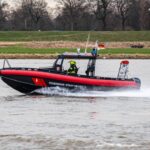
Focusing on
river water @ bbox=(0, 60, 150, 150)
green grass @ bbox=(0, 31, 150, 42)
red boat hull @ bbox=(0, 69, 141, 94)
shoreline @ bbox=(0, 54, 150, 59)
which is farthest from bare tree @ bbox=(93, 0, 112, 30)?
red boat hull @ bbox=(0, 69, 141, 94)

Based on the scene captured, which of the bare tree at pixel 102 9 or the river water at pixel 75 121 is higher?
the bare tree at pixel 102 9

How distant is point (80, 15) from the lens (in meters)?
151

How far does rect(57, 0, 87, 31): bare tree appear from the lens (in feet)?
489

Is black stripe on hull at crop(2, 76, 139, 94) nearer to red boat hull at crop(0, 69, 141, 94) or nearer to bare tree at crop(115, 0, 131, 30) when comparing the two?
red boat hull at crop(0, 69, 141, 94)

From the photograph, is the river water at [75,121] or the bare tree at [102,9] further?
the bare tree at [102,9]

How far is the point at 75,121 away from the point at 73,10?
126 meters

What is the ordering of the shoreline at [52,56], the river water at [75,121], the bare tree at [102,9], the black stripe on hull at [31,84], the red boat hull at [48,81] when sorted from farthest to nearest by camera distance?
the bare tree at [102,9]
the shoreline at [52,56]
the black stripe on hull at [31,84]
the red boat hull at [48,81]
the river water at [75,121]

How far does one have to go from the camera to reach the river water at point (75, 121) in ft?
67.1

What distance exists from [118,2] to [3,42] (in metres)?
44.9

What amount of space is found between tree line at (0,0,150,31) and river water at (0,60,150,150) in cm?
10653

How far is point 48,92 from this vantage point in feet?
114

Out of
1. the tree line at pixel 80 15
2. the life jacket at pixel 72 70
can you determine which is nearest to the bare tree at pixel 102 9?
the tree line at pixel 80 15

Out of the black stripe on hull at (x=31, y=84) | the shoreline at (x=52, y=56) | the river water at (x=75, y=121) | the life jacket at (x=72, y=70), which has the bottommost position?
the shoreline at (x=52, y=56)

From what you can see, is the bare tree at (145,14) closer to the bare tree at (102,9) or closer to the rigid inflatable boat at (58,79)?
the bare tree at (102,9)
